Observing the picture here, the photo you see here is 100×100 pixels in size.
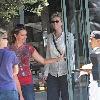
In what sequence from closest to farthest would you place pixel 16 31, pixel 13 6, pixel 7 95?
1. pixel 7 95
2. pixel 16 31
3. pixel 13 6

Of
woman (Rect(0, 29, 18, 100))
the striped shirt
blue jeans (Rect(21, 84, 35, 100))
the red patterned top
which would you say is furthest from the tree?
woman (Rect(0, 29, 18, 100))

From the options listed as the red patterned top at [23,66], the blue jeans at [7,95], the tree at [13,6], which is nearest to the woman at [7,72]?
the blue jeans at [7,95]

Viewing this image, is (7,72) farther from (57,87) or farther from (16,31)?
(57,87)

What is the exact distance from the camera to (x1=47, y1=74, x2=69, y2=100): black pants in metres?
6.03

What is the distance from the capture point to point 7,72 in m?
5.23

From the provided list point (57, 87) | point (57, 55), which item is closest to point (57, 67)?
point (57, 55)

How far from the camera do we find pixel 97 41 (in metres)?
4.85

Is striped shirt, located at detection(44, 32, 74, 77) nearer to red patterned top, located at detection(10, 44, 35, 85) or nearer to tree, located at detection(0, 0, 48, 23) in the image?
red patterned top, located at detection(10, 44, 35, 85)

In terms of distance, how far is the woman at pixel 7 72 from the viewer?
519cm

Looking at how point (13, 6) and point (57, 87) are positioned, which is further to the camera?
point (13, 6)

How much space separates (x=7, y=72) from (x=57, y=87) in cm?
108

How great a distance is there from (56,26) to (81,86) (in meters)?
0.96

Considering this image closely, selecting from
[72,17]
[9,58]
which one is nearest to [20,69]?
[9,58]

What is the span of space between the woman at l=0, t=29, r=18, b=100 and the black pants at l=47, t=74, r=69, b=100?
90cm
